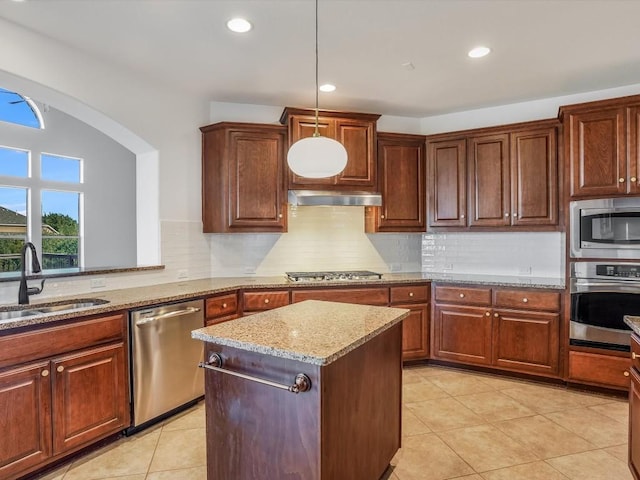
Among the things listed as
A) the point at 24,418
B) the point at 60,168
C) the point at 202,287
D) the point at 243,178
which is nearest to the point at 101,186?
the point at 60,168

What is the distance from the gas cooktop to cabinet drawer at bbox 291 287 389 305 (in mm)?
113

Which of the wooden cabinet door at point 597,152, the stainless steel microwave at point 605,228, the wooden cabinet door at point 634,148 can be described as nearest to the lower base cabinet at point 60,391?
the stainless steel microwave at point 605,228

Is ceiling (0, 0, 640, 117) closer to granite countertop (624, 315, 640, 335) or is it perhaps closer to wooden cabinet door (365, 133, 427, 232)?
wooden cabinet door (365, 133, 427, 232)

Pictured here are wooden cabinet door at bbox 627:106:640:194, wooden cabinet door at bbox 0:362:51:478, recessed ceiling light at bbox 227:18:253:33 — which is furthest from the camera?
wooden cabinet door at bbox 627:106:640:194

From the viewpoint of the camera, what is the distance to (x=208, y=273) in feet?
12.7

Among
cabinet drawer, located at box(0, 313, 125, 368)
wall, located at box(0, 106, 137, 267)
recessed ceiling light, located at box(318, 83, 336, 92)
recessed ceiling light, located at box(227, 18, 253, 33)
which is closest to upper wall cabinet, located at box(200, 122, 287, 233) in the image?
recessed ceiling light, located at box(318, 83, 336, 92)

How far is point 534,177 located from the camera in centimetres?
361

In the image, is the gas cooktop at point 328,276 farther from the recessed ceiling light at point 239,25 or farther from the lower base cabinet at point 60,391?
the recessed ceiling light at point 239,25

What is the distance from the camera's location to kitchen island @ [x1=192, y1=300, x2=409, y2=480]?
57.9 inches

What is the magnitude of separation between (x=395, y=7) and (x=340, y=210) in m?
2.27

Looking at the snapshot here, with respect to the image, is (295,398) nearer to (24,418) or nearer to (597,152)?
(24,418)

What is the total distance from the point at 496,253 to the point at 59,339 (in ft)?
12.8

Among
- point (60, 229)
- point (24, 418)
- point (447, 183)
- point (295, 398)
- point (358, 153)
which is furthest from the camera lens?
point (60, 229)

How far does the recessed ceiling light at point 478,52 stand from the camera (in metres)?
2.82
